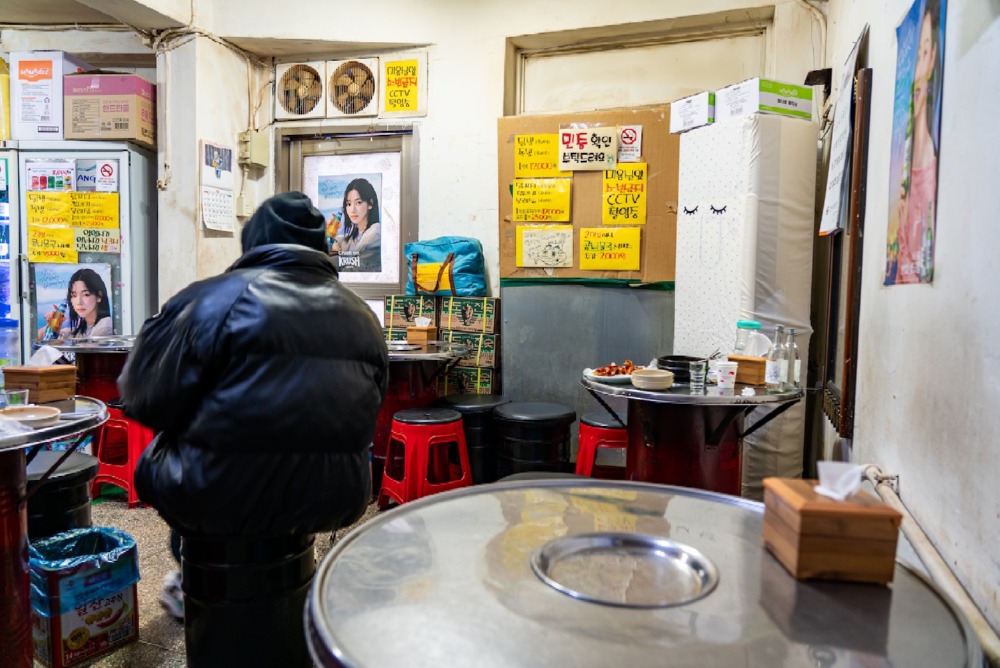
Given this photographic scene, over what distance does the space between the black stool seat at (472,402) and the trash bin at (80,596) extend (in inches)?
73.7

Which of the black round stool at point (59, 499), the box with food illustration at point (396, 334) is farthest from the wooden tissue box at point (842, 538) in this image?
the box with food illustration at point (396, 334)

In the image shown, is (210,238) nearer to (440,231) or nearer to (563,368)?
(440,231)

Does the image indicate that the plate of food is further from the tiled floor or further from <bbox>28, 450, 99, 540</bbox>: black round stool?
<bbox>28, 450, 99, 540</bbox>: black round stool

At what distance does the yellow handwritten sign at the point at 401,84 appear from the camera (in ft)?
15.5

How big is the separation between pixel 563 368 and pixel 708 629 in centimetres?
350

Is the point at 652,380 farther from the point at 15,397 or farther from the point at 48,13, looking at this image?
the point at 48,13

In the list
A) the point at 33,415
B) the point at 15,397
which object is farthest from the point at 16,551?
the point at 15,397

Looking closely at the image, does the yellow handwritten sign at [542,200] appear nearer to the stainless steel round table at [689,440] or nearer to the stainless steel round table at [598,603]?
the stainless steel round table at [689,440]

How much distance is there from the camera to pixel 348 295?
6.08ft

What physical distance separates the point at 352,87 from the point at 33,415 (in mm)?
3620

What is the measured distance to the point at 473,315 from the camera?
4426 mm

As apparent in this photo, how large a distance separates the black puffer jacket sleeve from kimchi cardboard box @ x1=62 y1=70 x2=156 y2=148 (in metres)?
3.49

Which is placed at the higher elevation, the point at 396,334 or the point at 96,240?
the point at 96,240

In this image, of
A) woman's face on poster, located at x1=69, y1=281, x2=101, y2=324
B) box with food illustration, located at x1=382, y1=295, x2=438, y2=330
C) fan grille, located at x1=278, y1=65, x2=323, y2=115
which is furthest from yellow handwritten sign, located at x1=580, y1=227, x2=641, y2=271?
woman's face on poster, located at x1=69, y1=281, x2=101, y2=324
